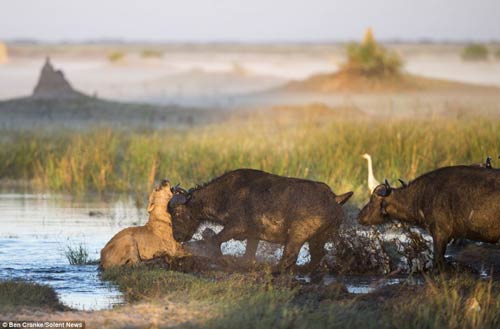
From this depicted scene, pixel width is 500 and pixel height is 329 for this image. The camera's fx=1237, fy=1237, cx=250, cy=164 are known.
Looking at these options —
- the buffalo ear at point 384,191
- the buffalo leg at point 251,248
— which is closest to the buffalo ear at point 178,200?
the buffalo leg at point 251,248

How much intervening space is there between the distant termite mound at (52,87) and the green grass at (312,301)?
22.5 meters

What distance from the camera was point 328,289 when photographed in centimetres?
1077

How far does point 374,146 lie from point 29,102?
14.3 m

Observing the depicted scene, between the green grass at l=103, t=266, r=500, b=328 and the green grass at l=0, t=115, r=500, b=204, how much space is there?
21.6ft

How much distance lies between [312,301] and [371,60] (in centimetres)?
3318

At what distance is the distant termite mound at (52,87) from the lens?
33.6 meters

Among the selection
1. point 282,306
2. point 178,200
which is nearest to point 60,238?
point 178,200

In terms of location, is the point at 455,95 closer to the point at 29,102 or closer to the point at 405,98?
the point at 405,98

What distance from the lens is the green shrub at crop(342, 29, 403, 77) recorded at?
42.7 meters

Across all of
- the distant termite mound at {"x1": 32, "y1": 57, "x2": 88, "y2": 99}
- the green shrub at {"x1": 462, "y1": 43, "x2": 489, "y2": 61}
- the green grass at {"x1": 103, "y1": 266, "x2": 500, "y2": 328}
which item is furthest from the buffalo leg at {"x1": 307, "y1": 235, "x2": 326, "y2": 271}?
the green shrub at {"x1": 462, "y1": 43, "x2": 489, "y2": 61}

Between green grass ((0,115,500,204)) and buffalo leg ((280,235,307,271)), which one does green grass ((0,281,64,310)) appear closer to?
buffalo leg ((280,235,307,271))

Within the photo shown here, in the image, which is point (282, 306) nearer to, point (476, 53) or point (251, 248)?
point (251, 248)

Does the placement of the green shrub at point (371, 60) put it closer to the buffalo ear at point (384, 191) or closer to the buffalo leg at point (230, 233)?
the buffalo ear at point (384, 191)

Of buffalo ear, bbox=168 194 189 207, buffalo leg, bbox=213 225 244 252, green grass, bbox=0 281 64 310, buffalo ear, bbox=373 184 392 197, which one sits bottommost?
green grass, bbox=0 281 64 310
